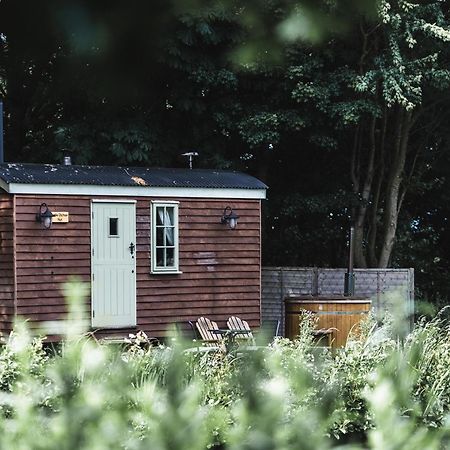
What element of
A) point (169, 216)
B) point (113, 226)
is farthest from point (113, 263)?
point (169, 216)

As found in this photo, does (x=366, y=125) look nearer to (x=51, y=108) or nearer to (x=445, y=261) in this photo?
(x=445, y=261)

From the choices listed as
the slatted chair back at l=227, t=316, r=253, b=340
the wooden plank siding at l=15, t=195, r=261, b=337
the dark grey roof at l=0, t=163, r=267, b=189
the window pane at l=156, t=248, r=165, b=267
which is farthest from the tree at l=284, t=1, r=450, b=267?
the slatted chair back at l=227, t=316, r=253, b=340

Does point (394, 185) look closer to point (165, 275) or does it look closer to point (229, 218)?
point (229, 218)

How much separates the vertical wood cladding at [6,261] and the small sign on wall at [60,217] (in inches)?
20.7

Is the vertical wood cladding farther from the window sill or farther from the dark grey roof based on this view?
the window sill

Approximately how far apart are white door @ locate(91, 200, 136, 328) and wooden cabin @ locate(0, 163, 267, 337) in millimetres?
12

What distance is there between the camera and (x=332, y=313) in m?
12.3

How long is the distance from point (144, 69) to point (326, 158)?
1815 centimetres

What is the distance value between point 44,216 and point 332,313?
3.49 metres

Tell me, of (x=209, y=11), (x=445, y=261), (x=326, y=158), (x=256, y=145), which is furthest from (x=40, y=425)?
(x=445, y=261)

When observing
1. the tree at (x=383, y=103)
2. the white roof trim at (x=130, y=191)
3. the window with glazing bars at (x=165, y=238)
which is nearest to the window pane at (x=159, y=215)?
the window with glazing bars at (x=165, y=238)

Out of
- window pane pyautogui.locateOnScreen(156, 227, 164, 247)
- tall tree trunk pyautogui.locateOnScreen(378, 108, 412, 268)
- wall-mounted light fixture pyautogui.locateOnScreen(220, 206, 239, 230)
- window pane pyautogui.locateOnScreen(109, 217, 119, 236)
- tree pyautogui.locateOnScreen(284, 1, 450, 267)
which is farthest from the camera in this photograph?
tall tree trunk pyautogui.locateOnScreen(378, 108, 412, 268)

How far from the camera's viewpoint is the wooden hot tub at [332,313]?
12.3 metres

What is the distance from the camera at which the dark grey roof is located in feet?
40.6
